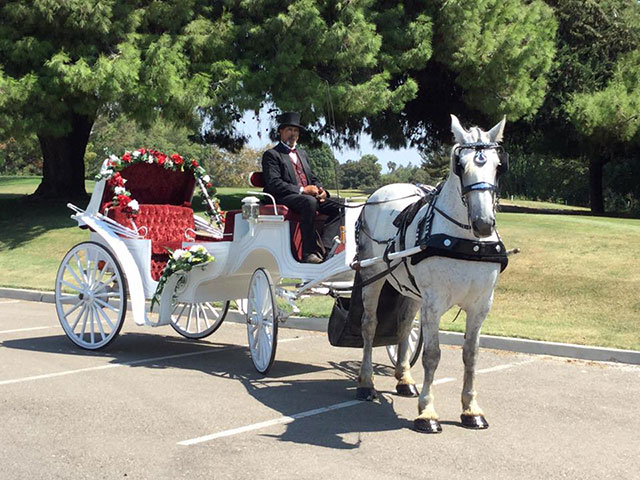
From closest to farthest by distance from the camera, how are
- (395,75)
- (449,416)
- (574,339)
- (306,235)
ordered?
(449,416)
(306,235)
(574,339)
(395,75)

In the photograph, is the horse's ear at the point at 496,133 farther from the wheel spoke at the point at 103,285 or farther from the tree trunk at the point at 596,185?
the tree trunk at the point at 596,185

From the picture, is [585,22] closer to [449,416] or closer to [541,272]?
[541,272]

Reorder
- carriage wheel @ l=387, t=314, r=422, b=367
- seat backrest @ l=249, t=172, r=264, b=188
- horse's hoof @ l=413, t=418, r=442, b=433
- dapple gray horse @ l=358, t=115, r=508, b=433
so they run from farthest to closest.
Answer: seat backrest @ l=249, t=172, r=264, b=188, carriage wheel @ l=387, t=314, r=422, b=367, horse's hoof @ l=413, t=418, r=442, b=433, dapple gray horse @ l=358, t=115, r=508, b=433

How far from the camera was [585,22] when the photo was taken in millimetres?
32688

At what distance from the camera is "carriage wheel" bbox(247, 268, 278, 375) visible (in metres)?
8.01

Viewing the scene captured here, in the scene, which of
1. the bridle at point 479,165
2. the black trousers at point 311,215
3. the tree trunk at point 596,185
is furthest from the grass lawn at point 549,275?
the tree trunk at point 596,185

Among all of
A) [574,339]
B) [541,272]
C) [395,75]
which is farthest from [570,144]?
[574,339]

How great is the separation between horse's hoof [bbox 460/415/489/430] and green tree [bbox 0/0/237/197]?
592 inches

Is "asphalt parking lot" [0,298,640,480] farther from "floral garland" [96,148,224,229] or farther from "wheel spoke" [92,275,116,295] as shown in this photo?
"floral garland" [96,148,224,229]

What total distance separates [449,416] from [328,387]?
1.47 m

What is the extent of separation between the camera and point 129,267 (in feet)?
30.6

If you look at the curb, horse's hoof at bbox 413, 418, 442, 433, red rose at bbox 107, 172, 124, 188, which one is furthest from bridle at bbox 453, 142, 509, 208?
red rose at bbox 107, 172, 124, 188

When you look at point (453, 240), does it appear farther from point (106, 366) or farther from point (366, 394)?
point (106, 366)

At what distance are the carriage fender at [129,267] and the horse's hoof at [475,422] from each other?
4009 millimetres
